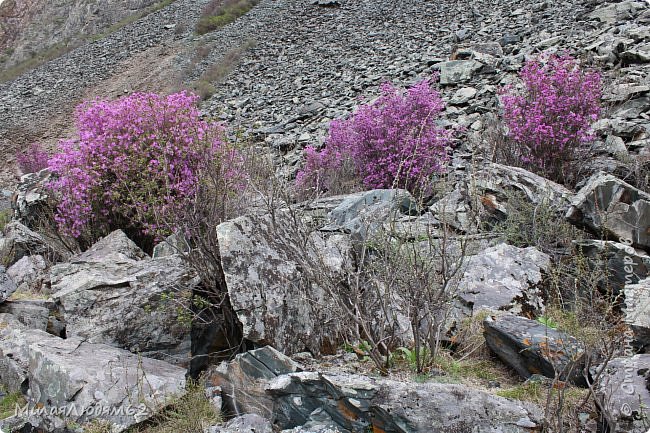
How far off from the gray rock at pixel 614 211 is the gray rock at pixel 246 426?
10.4 feet

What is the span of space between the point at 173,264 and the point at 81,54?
25.9 meters

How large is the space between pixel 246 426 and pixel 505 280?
2.39 meters

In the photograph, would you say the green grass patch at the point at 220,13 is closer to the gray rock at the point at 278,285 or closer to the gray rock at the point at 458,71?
the gray rock at the point at 458,71

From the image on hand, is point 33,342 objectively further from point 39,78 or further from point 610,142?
point 39,78

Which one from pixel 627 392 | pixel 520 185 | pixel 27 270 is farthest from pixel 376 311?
pixel 27 270

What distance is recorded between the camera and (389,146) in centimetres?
750

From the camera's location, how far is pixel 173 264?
4402mm

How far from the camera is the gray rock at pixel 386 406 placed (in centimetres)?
250

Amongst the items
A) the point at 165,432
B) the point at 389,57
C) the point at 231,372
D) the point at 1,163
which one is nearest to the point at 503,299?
the point at 231,372

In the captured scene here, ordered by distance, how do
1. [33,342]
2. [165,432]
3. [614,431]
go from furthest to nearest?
[33,342], [165,432], [614,431]

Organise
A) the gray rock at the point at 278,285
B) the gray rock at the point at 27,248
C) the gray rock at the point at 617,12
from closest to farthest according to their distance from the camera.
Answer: the gray rock at the point at 278,285 → the gray rock at the point at 27,248 → the gray rock at the point at 617,12

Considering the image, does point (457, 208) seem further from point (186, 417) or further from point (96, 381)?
point (96, 381)

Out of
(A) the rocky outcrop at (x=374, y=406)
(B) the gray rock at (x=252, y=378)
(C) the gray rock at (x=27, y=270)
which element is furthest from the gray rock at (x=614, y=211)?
(C) the gray rock at (x=27, y=270)

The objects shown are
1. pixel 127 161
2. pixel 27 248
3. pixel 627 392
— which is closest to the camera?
pixel 627 392
